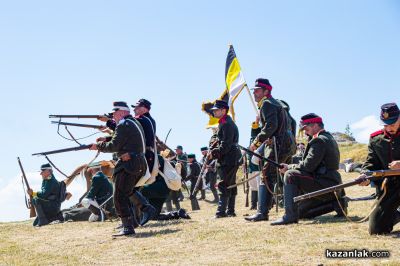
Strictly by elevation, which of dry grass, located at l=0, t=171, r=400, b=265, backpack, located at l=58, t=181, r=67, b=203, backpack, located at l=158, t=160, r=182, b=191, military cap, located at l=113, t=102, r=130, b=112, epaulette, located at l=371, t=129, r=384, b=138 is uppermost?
military cap, located at l=113, t=102, r=130, b=112


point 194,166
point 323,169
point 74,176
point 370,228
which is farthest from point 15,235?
point 194,166

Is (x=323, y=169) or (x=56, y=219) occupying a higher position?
(x=323, y=169)

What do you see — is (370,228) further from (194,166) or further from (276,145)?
(194,166)

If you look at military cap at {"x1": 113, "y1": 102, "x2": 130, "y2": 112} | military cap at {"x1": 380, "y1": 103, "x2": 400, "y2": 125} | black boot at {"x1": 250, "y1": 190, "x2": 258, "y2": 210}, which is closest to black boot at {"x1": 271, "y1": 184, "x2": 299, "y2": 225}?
military cap at {"x1": 380, "y1": 103, "x2": 400, "y2": 125}

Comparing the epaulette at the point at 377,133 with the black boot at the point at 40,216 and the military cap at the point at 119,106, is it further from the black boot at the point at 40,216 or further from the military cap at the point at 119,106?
the black boot at the point at 40,216

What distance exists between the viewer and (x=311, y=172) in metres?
9.25

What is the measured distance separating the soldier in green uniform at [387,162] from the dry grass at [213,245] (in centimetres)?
21

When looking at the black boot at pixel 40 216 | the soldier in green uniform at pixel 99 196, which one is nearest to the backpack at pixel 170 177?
the soldier in green uniform at pixel 99 196

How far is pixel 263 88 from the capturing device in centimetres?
1016

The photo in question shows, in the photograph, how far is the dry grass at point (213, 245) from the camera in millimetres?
6742

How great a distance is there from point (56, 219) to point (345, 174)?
13.5 metres

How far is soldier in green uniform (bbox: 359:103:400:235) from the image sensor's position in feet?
24.3

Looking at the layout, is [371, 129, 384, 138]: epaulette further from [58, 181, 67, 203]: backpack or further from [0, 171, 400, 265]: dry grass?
[58, 181, 67, 203]: backpack

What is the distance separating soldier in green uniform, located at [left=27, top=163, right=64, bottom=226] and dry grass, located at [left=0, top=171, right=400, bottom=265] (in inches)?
178
